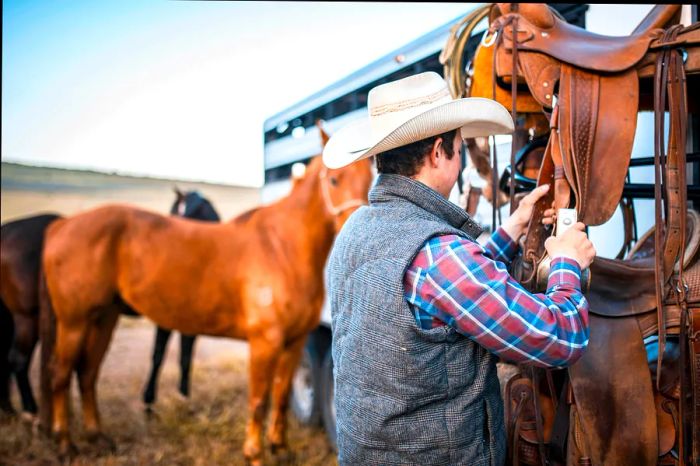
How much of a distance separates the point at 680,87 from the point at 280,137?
431 cm

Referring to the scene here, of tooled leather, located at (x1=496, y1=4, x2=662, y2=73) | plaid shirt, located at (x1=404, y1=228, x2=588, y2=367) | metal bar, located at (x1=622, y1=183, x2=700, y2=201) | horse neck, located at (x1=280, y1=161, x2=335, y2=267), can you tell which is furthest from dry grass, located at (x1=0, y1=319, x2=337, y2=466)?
tooled leather, located at (x1=496, y1=4, x2=662, y2=73)

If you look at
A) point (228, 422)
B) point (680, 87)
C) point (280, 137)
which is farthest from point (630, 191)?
point (280, 137)

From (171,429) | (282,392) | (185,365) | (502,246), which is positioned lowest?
(171,429)

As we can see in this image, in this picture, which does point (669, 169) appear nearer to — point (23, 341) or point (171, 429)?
point (171, 429)

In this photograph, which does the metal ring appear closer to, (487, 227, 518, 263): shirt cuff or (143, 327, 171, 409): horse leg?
(487, 227, 518, 263): shirt cuff

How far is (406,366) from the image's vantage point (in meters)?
1.21

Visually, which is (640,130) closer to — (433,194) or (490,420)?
(433,194)

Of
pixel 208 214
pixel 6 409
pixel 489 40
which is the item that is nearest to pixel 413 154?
pixel 489 40

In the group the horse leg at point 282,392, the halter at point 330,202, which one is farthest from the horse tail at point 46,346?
the halter at point 330,202

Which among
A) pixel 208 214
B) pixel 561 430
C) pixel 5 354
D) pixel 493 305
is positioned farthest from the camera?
pixel 208 214

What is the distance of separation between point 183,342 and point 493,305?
172 inches

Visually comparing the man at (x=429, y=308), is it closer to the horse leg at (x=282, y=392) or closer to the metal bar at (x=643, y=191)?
the metal bar at (x=643, y=191)

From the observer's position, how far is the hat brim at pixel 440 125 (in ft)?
4.17

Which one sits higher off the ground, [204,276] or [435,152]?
[435,152]
